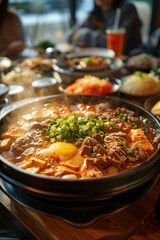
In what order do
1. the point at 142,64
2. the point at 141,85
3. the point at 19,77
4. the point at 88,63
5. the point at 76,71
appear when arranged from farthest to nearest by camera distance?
the point at 142,64 < the point at 88,63 < the point at 76,71 < the point at 19,77 < the point at 141,85

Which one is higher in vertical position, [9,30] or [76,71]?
[9,30]

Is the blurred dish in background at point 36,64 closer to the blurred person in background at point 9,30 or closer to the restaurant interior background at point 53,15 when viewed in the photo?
the blurred person in background at point 9,30

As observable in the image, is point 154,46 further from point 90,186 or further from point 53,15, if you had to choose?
point 53,15

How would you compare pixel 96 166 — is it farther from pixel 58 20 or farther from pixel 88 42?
pixel 58 20

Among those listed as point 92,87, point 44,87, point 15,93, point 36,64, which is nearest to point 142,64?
point 92,87

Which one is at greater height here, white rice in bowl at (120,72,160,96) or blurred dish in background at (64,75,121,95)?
blurred dish in background at (64,75,121,95)

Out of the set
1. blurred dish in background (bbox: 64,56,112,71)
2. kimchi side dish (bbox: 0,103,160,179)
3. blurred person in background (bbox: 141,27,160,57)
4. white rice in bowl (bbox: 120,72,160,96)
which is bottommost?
blurred person in background (bbox: 141,27,160,57)

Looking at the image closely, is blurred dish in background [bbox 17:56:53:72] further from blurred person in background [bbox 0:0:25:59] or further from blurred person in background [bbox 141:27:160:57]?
blurred person in background [bbox 141:27:160:57]

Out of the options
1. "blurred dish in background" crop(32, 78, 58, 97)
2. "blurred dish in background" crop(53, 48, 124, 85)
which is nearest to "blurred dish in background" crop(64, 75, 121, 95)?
"blurred dish in background" crop(32, 78, 58, 97)
